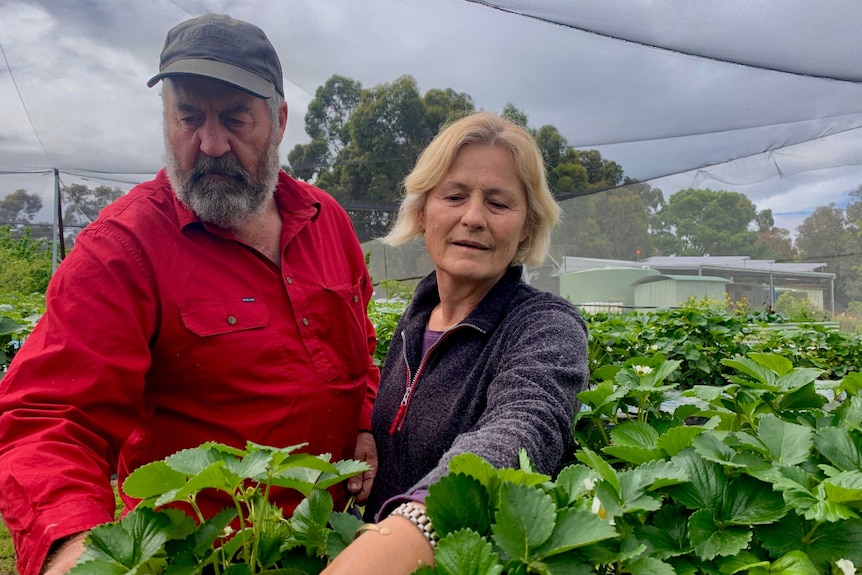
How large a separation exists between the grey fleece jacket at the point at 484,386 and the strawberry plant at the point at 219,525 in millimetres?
143

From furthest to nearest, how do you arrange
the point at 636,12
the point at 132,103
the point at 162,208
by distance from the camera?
the point at 132,103, the point at 636,12, the point at 162,208

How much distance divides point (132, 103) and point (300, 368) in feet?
27.8

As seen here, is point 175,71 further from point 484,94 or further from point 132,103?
point 132,103

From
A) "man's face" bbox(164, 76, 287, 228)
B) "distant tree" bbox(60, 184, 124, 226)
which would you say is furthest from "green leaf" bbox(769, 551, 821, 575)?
"distant tree" bbox(60, 184, 124, 226)

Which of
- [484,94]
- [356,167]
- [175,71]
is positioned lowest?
[175,71]

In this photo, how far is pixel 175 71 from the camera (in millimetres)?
1568

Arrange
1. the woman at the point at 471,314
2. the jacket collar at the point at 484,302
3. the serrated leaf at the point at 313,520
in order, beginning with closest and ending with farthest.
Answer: the serrated leaf at the point at 313,520
the woman at the point at 471,314
the jacket collar at the point at 484,302

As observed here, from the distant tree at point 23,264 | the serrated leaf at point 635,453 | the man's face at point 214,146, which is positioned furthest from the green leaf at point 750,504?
the distant tree at point 23,264

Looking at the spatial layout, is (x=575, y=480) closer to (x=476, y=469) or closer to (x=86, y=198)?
(x=476, y=469)

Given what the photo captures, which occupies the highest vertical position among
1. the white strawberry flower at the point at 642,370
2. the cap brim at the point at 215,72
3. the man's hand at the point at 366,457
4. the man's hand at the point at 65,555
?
the cap brim at the point at 215,72

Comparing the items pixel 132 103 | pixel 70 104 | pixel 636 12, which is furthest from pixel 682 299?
pixel 70 104

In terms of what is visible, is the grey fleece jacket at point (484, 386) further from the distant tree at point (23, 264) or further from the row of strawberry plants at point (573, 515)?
the distant tree at point (23, 264)

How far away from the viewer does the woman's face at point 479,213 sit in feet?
5.07

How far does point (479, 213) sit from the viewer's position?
1.53 m
